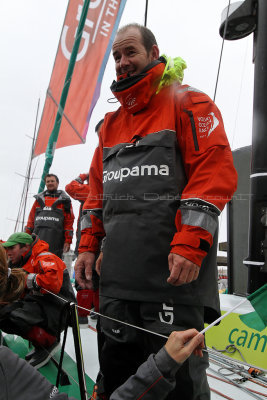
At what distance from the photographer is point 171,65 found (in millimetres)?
1393

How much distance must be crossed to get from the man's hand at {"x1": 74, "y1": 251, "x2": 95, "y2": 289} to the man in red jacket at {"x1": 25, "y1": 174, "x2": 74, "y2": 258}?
3.50 metres

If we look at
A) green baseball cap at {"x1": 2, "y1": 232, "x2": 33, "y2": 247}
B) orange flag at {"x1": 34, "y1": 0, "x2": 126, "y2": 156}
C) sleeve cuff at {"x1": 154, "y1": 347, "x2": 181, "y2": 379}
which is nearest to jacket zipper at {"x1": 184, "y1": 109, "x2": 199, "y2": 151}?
sleeve cuff at {"x1": 154, "y1": 347, "x2": 181, "y2": 379}

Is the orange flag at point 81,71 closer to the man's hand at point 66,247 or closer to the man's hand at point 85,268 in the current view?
the man's hand at point 66,247

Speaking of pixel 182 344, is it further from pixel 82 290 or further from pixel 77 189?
pixel 77 189

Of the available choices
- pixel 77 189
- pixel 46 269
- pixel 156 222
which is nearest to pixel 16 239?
pixel 46 269

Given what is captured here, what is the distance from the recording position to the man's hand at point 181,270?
1.08 m

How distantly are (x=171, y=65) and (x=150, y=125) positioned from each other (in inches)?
11.0

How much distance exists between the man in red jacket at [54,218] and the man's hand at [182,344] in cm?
428

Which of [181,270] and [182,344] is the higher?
[181,270]

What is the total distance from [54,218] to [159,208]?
13.2ft

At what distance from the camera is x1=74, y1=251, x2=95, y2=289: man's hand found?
158 centimetres

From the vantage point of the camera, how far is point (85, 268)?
5.23 ft

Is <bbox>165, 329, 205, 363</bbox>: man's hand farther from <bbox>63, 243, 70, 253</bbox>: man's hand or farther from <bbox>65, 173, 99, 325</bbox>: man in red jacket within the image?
<bbox>63, 243, 70, 253</bbox>: man's hand

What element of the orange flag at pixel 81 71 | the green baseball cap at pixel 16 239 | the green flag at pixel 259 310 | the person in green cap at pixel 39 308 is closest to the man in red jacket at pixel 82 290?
the person in green cap at pixel 39 308
